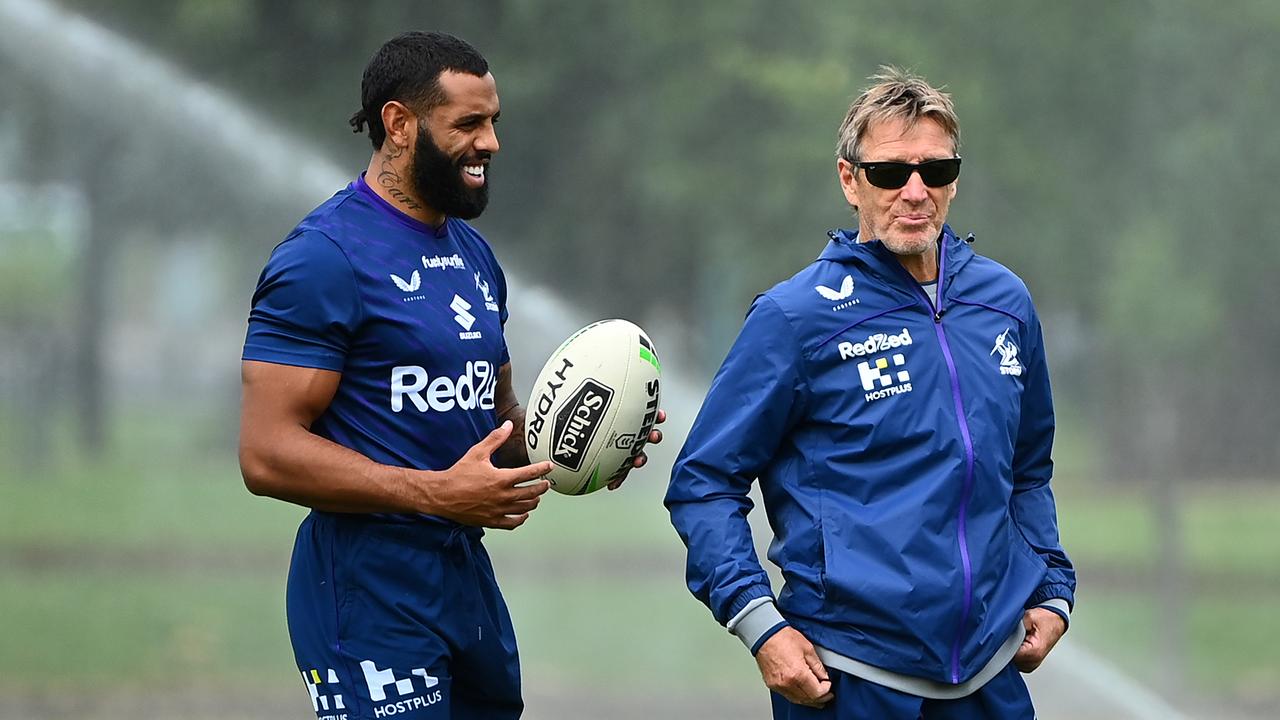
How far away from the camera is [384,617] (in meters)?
3.51

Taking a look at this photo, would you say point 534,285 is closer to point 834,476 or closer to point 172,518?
point 172,518

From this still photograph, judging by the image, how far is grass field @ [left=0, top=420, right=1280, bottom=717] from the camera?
10836mm

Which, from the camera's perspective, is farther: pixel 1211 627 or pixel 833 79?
pixel 833 79

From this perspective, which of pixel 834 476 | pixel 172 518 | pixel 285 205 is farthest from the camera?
pixel 172 518

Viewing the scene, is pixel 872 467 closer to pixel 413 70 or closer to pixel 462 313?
pixel 462 313

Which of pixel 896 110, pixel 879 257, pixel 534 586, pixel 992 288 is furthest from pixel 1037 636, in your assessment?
pixel 534 586

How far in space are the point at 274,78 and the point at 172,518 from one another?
3.70 metres

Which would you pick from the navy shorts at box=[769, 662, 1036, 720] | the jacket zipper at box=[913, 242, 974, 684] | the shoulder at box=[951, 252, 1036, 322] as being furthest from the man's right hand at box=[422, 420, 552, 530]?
the shoulder at box=[951, 252, 1036, 322]

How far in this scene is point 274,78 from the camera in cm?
1137

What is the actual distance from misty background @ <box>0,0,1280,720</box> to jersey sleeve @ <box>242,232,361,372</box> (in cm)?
717

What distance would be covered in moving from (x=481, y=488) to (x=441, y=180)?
720 millimetres

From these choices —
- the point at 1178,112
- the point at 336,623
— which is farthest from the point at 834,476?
the point at 1178,112

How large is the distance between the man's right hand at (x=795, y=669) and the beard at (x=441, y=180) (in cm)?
114

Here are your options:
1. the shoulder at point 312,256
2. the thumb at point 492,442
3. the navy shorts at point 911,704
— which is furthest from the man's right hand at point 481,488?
the navy shorts at point 911,704
